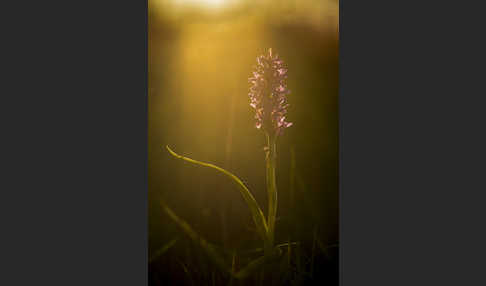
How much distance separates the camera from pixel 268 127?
7.36 ft

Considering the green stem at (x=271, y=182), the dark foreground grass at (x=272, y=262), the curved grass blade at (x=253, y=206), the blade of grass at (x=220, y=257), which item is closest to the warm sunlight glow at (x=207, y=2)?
the green stem at (x=271, y=182)

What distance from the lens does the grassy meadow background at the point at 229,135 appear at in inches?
87.4

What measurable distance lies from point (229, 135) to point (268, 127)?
0.89 ft

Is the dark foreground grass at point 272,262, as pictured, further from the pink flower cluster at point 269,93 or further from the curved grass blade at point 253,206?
the pink flower cluster at point 269,93

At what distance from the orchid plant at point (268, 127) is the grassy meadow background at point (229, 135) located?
0.12ft

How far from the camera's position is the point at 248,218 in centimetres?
223

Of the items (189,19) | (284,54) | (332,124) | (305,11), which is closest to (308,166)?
(332,124)

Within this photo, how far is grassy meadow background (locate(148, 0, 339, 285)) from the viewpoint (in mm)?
2219

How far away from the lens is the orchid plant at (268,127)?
2221mm

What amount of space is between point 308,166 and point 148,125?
1.15m

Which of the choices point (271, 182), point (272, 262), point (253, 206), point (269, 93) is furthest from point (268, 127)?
point (272, 262)

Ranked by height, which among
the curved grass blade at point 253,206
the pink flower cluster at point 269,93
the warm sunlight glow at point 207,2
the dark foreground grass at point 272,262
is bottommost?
the dark foreground grass at point 272,262

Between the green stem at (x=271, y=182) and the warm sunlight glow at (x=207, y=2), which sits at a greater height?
the warm sunlight glow at (x=207, y=2)

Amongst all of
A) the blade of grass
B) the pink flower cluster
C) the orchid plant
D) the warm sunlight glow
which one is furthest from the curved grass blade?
the warm sunlight glow
